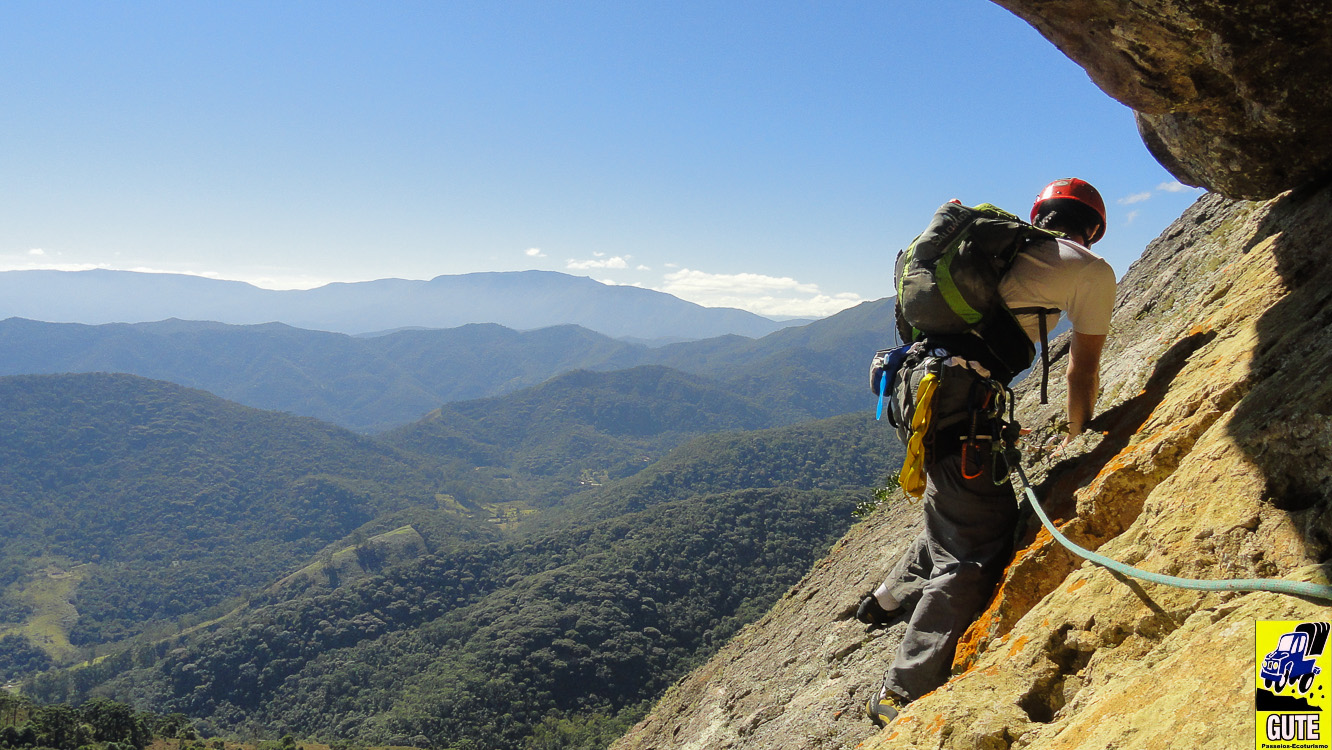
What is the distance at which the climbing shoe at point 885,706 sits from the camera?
4.55 meters

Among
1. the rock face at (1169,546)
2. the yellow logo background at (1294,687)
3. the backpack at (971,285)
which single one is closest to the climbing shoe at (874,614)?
the rock face at (1169,546)

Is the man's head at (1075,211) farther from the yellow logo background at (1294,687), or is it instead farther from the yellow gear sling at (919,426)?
the yellow logo background at (1294,687)

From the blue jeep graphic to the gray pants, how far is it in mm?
2265

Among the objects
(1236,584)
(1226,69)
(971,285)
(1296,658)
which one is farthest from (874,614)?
(1226,69)

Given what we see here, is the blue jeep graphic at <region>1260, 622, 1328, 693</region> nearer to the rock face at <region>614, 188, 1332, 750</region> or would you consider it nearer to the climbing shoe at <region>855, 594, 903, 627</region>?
the rock face at <region>614, 188, 1332, 750</region>

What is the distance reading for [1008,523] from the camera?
179 inches

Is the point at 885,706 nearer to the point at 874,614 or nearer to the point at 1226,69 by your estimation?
the point at 874,614

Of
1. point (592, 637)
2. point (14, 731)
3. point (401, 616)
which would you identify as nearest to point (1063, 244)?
point (14, 731)

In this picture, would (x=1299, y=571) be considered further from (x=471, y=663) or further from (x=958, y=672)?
(x=471, y=663)

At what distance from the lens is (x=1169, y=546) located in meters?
3.05

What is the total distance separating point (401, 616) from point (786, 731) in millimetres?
157079

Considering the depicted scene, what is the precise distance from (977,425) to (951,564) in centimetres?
103

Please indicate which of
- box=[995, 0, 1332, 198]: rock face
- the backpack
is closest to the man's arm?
the backpack

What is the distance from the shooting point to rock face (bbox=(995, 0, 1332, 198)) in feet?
13.1
